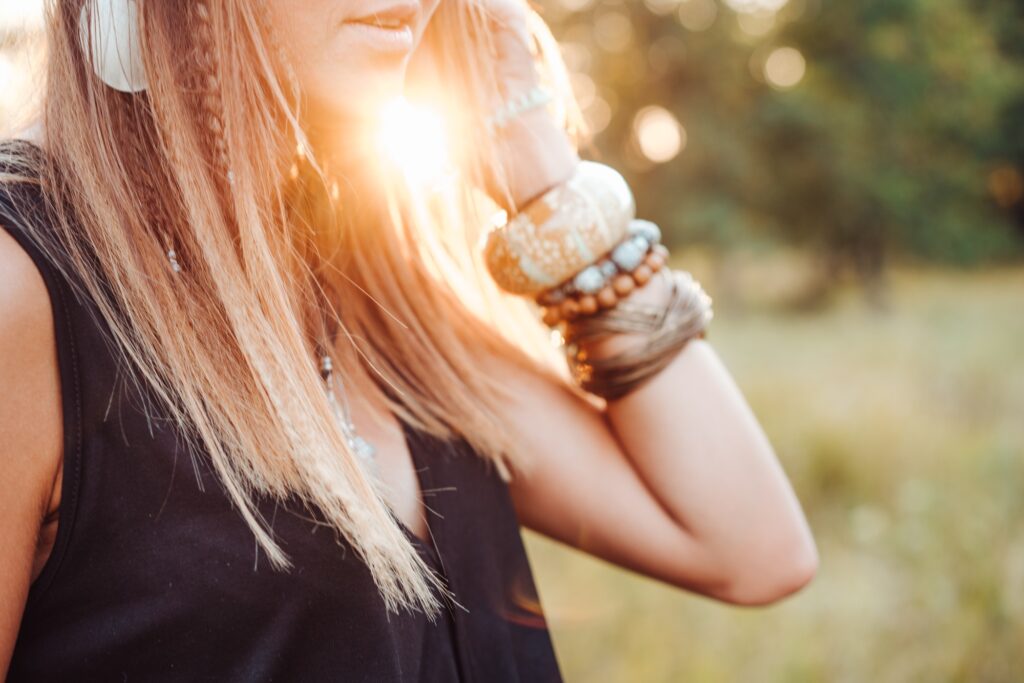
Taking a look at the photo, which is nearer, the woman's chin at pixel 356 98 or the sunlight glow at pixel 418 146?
the woman's chin at pixel 356 98

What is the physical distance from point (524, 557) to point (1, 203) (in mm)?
877

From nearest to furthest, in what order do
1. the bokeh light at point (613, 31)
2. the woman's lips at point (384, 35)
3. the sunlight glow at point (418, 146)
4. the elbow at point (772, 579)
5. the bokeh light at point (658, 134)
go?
the woman's lips at point (384, 35)
the sunlight glow at point (418, 146)
the elbow at point (772, 579)
the bokeh light at point (658, 134)
the bokeh light at point (613, 31)

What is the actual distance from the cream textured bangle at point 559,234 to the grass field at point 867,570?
2023 mm

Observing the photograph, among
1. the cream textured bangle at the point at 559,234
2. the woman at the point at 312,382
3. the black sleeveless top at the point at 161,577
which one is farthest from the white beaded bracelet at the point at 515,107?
the black sleeveless top at the point at 161,577

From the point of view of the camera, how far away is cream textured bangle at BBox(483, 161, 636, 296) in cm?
133

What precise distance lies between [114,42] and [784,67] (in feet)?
75.9

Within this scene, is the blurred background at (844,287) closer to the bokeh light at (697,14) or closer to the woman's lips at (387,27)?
the bokeh light at (697,14)

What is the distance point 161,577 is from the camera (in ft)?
2.90

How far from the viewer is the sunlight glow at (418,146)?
4.33 ft

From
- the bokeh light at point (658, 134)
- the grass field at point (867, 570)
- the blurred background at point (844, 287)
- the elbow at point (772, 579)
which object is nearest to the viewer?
the elbow at point (772, 579)

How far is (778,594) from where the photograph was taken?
4.73ft

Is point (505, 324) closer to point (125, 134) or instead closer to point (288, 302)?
point (288, 302)

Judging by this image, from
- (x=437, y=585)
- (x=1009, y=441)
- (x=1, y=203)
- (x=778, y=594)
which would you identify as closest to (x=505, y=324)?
(x=437, y=585)

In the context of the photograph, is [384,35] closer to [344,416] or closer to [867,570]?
[344,416]
